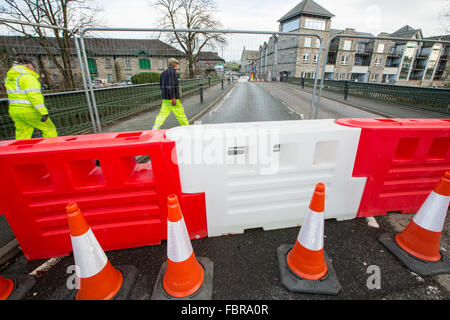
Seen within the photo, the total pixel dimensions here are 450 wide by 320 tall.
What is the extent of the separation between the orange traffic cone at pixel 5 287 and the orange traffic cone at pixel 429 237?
3.87 m

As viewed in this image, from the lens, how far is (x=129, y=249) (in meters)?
2.40

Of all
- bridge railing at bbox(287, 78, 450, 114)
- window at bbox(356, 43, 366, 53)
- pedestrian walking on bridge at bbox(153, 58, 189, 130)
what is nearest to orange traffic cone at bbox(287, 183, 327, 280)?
pedestrian walking on bridge at bbox(153, 58, 189, 130)

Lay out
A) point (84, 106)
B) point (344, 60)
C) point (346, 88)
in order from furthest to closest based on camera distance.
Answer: point (344, 60), point (346, 88), point (84, 106)

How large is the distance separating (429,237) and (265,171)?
1854 mm

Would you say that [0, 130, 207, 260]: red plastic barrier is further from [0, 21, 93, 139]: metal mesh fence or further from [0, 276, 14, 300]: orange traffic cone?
[0, 21, 93, 139]: metal mesh fence

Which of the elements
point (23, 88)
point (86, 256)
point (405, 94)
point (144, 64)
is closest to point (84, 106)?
point (23, 88)

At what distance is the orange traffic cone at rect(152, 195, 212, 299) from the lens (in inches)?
71.0

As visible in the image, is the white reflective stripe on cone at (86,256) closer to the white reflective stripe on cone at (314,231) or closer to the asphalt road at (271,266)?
the asphalt road at (271,266)

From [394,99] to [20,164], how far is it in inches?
579

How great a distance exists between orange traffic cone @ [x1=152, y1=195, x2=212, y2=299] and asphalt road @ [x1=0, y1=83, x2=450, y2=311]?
0.44 ft

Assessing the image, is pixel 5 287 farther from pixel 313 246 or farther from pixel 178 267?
pixel 313 246

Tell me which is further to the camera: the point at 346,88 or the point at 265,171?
the point at 346,88

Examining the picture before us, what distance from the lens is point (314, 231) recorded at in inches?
78.0

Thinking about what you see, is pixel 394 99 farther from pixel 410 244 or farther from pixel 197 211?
pixel 197 211
